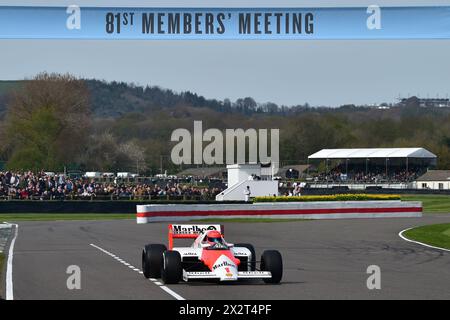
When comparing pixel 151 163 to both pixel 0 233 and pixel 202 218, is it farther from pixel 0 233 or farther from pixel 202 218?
pixel 0 233

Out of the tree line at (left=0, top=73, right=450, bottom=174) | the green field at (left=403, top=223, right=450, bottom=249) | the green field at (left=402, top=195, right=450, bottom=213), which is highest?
the tree line at (left=0, top=73, right=450, bottom=174)

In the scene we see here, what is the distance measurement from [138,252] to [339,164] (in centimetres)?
6459

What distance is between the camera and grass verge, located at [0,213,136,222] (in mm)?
46062

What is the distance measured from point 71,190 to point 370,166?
4403 cm

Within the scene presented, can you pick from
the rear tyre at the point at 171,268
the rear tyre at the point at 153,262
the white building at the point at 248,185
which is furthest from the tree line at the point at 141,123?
the rear tyre at the point at 171,268

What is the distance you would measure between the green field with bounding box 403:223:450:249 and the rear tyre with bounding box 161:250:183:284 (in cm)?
1235

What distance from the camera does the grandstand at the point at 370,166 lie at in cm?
7988

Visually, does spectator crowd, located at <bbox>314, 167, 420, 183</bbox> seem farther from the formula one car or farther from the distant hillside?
the formula one car

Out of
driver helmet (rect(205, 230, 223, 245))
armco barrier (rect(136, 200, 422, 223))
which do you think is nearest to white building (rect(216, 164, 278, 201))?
armco barrier (rect(136, 200, 422, 223))

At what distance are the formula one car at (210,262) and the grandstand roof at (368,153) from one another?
195 ft

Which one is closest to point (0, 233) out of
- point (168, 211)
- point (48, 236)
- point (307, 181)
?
point (48, 236)

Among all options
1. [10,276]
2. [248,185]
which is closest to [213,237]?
[10,276]

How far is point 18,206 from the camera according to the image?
160 ft

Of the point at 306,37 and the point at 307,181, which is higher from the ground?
the point at 306,37
